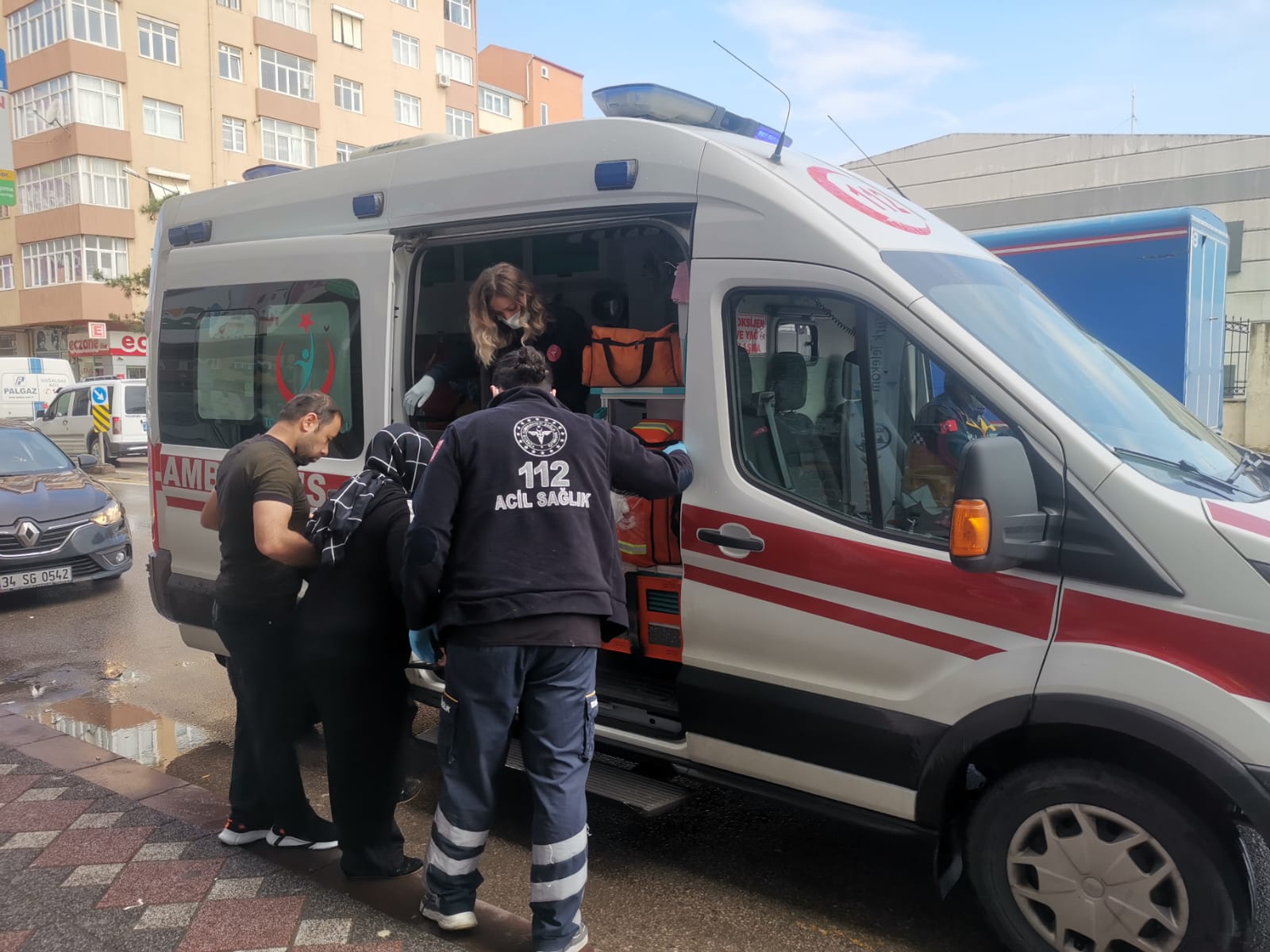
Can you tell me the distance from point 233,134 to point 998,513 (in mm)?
40914

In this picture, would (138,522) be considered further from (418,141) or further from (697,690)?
(697,690)

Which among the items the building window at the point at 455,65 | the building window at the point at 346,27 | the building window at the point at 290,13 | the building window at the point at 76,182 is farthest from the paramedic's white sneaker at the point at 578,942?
the building window at the point at 455,65

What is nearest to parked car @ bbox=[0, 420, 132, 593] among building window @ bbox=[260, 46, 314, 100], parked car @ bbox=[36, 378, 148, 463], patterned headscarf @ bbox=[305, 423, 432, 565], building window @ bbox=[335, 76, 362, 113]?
patterned headscarf @ bbox=[305, 423, 432, 565]

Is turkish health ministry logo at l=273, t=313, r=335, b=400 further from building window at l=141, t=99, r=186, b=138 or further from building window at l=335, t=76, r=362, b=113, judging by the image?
building window at l=335, t=76, r=362, b=113

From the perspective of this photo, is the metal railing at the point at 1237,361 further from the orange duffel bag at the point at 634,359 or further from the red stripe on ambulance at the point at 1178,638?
the red stripe on ambulance at the point at 1178,638

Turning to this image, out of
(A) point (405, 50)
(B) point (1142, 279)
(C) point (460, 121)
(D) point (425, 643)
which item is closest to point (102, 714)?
(D) point (425, 643)

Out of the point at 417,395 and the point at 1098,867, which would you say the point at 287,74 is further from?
the point at 1098,867

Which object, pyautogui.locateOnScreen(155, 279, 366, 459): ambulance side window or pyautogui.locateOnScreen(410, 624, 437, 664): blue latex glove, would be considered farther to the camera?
pyautogui.locateOnScreen(155, 279, 366, 459): ambulance side window

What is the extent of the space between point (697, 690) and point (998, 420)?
4.38 feet

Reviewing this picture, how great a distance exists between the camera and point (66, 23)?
33656 millimetres

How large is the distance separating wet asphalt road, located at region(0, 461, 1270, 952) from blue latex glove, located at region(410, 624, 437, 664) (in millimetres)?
882

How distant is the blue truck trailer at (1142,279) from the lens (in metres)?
7.38

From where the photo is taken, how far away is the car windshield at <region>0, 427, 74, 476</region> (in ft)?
27.8

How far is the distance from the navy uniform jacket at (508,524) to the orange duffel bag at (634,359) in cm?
117
